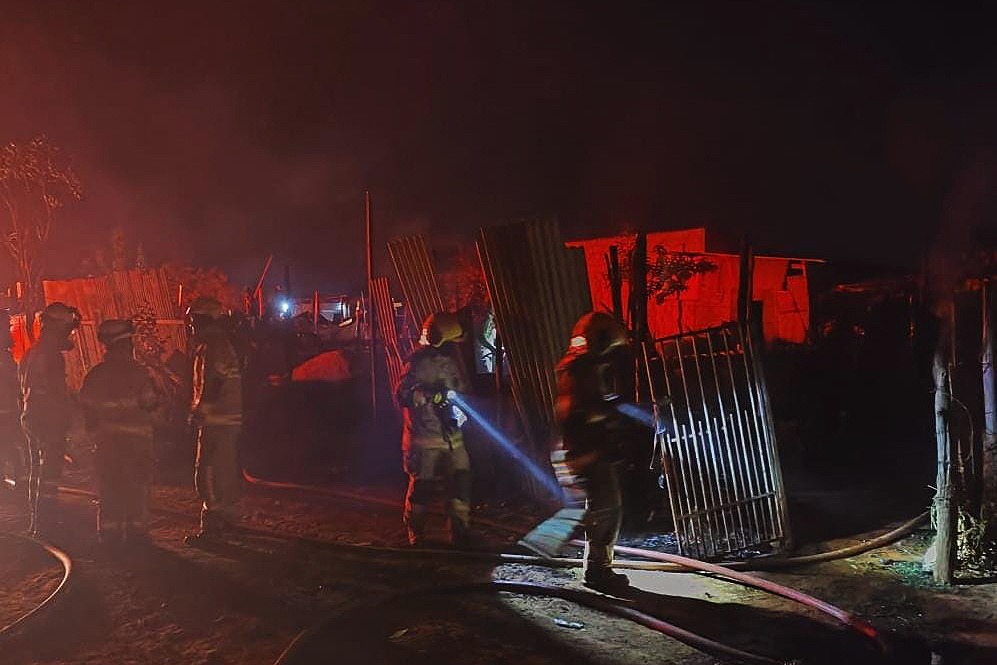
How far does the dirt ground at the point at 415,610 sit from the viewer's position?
4.43m

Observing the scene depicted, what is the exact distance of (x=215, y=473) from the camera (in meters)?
6.94

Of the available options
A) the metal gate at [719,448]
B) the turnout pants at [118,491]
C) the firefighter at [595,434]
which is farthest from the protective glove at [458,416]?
the turnout pants at [118,491]

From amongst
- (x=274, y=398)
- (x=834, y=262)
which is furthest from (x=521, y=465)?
(x=834, y=262)

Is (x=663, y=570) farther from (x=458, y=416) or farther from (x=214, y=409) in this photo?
(x=214, y=409)

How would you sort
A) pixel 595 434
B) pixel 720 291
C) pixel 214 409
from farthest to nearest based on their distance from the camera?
pixel 720 291 → pixel 214 409 → pixel 595 434

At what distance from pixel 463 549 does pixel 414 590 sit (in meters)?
1.17

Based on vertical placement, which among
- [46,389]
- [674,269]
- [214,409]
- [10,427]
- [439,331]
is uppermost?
[674,269]

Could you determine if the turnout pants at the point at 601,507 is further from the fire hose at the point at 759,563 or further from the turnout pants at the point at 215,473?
the turnout pants at the point at 215,473

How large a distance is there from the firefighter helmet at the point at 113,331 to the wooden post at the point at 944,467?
270 inches

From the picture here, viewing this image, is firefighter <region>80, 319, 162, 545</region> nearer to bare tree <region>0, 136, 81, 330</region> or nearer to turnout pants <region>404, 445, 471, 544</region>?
turnout pants <region>404, 445, 471, 544</region>

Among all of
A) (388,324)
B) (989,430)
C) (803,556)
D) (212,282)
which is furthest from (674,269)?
(212,282)

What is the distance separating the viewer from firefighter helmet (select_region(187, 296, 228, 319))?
6734mm

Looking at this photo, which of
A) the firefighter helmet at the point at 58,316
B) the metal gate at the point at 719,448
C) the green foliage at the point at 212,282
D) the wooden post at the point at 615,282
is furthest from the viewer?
the green foliage at the point at 212,282

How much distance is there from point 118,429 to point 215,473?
96 centimetres
